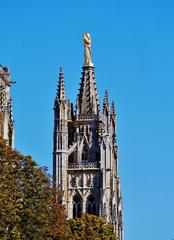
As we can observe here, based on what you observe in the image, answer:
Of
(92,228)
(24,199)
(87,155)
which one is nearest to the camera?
(24,199)

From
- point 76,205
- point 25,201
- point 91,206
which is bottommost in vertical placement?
point 25,201

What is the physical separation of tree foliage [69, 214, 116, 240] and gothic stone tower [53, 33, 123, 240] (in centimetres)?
2042

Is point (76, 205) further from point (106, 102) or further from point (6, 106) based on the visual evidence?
point (6, 106)

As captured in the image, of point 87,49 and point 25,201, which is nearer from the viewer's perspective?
point 25,201

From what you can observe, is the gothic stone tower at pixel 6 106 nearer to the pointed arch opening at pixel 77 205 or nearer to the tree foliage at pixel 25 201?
the pointed arch opening at pixel 77 205

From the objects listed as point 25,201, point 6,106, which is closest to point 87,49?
point 6,106

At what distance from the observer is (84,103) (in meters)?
125

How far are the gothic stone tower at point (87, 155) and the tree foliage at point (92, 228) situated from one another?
20425mm

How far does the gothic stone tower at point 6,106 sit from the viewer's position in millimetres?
92600

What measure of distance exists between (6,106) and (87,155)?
30.4 metres

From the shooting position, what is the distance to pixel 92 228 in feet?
310

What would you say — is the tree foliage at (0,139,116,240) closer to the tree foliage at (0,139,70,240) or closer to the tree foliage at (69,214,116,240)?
the tree foliage at (0,139,70,240)

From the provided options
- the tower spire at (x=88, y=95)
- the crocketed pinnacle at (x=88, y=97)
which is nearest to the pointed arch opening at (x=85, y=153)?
the tower spire at (x=88, y=95)

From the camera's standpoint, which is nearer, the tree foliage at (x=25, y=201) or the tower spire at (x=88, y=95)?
the tree foliage at (x=25, y=201)
